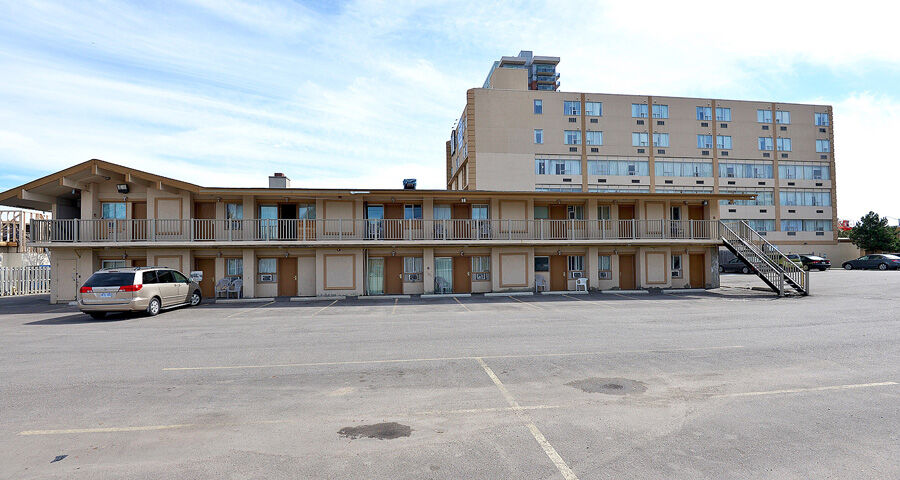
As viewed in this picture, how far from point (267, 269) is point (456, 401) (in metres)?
18.4

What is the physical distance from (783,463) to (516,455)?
7.82 feet

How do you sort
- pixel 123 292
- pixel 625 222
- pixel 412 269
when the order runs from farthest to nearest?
pixel 625 222 → pixel 412 269 → pixel 123 292

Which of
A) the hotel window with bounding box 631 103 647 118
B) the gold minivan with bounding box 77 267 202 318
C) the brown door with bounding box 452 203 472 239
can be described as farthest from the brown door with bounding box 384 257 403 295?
the hotel window with bounding box 631 103 647 118

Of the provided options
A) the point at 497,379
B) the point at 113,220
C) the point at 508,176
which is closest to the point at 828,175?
the point at 508,176

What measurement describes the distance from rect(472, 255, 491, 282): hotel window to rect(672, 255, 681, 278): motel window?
408 inches

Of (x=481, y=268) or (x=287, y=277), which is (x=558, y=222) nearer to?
(x=481, y=268)

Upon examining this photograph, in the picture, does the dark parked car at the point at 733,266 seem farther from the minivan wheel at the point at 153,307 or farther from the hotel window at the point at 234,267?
Answer: the minivan wheel at the point at 153,307

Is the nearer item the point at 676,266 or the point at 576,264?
the point at 576,264

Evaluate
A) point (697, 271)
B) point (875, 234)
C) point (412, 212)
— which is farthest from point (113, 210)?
point (875, 234)

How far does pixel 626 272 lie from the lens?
24.2 meters

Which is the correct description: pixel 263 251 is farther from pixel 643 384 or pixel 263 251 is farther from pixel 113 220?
pixel 643 384

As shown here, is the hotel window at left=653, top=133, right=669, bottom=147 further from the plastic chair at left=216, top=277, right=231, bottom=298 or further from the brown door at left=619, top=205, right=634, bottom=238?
the plastic chair at left=216, top=277, right=231, bottom=298

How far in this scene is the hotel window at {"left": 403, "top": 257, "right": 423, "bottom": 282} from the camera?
22.4m

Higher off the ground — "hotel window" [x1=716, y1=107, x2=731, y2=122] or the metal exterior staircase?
"hotel window" [x1=716, y1=107, x2=731, y2=122]
